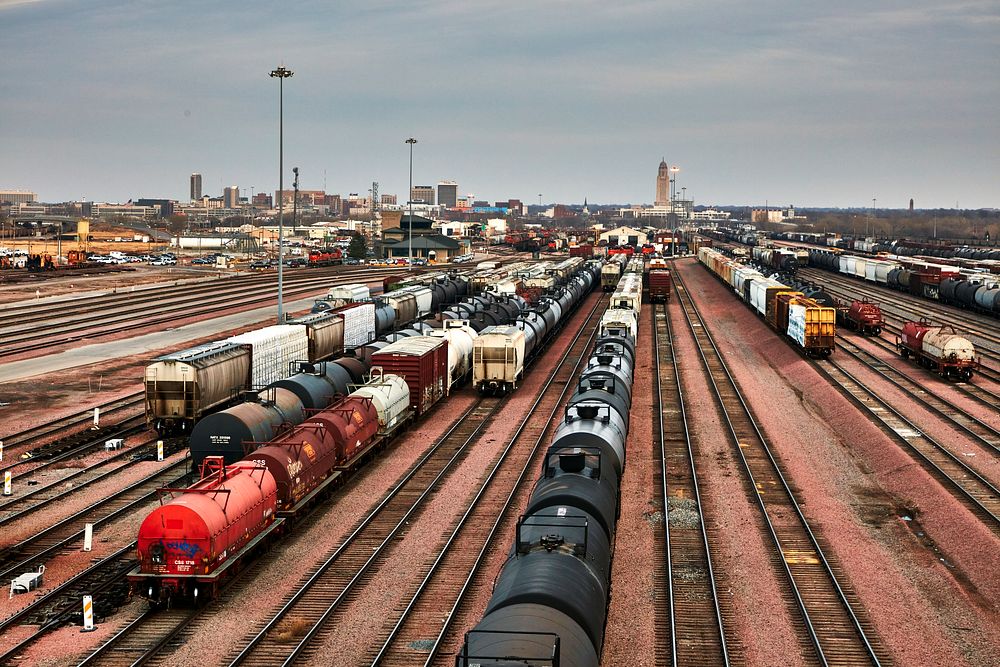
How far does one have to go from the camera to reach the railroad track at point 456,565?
19920 millimetres

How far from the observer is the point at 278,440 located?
2686 centimetres

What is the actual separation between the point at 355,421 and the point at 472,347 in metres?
19.0

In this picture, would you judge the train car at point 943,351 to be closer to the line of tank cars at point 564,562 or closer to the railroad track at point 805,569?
the railroad track at point 805,569

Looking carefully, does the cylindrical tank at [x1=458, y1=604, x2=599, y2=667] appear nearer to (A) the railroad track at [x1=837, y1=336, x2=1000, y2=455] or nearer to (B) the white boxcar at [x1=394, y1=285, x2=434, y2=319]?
(A) the railroad track at [x1=837, y1=336, x2=1000, y2=455]

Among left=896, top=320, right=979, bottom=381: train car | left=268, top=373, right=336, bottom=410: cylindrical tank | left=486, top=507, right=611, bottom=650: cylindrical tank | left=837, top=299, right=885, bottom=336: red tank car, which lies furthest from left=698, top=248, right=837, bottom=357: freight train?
left=486, top=507, right=611, bottom=650: cylindrical tank

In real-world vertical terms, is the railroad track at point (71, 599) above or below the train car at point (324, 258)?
below

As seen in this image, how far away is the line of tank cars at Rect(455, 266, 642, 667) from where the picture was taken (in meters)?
13.4

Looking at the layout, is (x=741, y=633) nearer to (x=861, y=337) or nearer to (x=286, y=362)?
(x=286, y=362)

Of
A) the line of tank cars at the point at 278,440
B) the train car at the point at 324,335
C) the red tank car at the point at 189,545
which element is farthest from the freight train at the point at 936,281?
the red tank car at the point at 189,545

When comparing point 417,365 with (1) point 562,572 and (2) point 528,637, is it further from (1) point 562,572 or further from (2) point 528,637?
(2) point 528,637

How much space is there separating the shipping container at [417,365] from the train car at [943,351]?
2898 centimetres

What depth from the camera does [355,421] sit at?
31.6 meters

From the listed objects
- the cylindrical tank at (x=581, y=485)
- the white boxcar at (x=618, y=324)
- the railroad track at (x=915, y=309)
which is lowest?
the railroad track at (x=915, y=309)

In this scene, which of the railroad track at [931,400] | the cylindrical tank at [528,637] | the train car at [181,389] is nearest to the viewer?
the cylindrical tank at [528,637]
